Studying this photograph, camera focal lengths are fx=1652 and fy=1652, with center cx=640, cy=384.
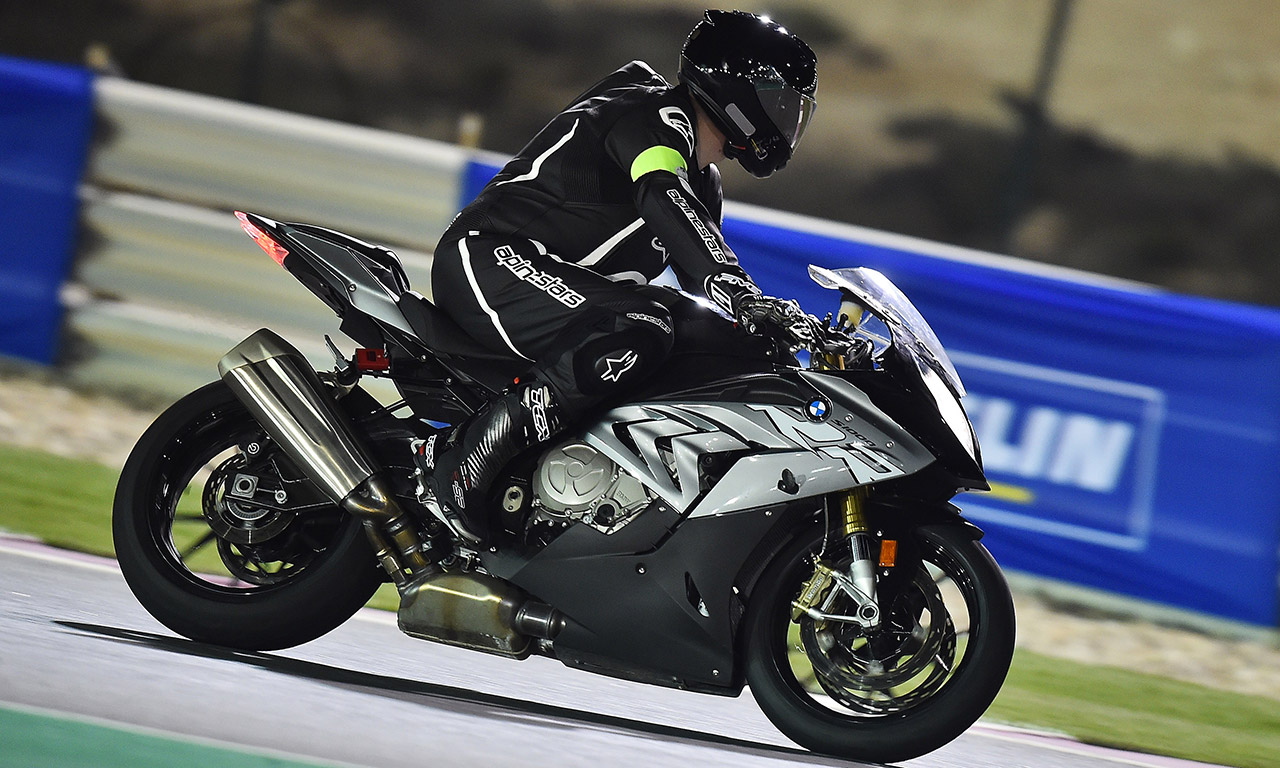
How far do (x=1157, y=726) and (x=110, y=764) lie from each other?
377 cm

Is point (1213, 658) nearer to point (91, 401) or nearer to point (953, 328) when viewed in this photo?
point (953, 328)

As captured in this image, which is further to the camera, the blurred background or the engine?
the blurred background

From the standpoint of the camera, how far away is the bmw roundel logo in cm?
400

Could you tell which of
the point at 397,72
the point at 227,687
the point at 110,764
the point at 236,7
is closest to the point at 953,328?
the point at 227,687

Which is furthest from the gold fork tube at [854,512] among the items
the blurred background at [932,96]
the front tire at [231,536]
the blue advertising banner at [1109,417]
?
the blurred background at [932,96]

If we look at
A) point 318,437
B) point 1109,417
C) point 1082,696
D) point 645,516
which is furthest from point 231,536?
point 1109,417

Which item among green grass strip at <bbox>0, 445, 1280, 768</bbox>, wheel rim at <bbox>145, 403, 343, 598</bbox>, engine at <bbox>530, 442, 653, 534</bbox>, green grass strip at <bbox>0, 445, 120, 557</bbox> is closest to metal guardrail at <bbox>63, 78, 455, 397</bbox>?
green grass strip at <bbox>0, 445, 120, 557</bbox>

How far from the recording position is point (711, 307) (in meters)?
4.30

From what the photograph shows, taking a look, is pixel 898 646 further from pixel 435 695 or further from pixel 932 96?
pixel 932 96

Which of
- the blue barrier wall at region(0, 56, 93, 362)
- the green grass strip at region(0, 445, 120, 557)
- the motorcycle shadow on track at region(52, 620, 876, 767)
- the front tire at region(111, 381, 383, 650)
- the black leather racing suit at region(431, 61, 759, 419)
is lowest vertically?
the green grass strip at region(0, 445, 120, 557)

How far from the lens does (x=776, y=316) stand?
3.88 m

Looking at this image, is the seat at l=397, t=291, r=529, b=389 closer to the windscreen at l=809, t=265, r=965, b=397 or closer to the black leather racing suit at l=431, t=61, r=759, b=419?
the black leather racing suit at l=431, t=61, r=759, b=419

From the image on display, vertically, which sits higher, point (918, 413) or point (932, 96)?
point (918, 413)

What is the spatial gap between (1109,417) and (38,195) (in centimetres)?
505
